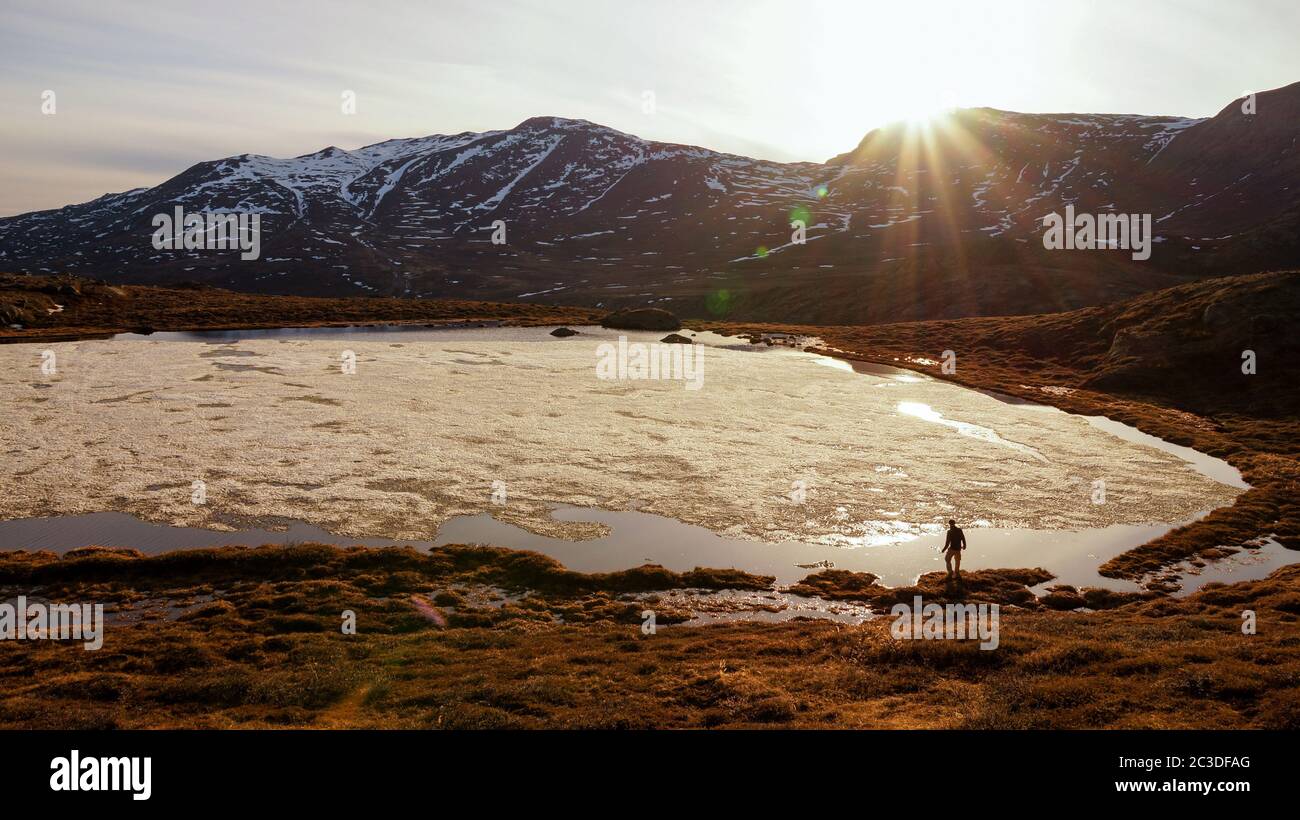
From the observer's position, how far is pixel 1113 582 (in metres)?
30.5

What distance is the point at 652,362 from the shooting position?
86.9 metres

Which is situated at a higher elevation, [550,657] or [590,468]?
[590,468]

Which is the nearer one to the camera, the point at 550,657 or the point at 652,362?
the point at 550,657

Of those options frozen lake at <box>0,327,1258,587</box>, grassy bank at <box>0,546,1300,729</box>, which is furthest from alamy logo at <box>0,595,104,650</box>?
frozen lake at <box>0,327,1258,587</box>

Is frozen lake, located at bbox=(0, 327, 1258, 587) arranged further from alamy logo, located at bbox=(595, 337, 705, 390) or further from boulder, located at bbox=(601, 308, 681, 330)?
boulder, located at bbox=(601, 308, 681, 330)
